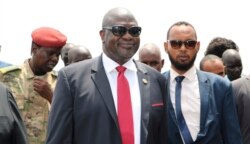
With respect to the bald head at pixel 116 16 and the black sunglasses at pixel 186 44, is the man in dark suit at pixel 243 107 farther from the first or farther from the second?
the bald head at pixel 116 16

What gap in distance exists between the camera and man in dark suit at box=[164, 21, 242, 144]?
5402 millimetres

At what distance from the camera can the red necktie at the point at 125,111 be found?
4516 millimetres

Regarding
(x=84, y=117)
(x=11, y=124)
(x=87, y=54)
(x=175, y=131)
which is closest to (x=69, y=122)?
(x=84, y=117)

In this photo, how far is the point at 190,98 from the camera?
5.55 meters

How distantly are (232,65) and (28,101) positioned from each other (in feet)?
11.9

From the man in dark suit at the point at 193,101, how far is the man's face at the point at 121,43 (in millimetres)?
1033

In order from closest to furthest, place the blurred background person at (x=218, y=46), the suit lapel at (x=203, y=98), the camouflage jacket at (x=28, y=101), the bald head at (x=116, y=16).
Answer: the bald head at (x=116, y=16) < the suit lapel at (x=203, y=98) < the camouflage jacket at (x=28, y=101) < the blurred background person at (x=218, y=46)

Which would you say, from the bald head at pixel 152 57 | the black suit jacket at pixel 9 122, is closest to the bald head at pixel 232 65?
the bald head at pixel 152 57

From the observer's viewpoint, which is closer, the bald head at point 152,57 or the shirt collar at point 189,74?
the shirt collar at point 189,74

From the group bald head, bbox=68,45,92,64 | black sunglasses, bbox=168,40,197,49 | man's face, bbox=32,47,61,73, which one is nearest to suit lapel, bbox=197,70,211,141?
black sunglasses, bbox=168,40,197,49

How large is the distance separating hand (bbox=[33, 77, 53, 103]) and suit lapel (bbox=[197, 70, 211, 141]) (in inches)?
68.9

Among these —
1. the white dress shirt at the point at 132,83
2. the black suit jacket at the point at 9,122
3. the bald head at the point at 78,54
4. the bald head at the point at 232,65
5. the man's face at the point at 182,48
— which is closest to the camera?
the black suit jacket at the point at 9,122

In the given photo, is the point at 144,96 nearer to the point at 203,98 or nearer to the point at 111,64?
the point at 111,64

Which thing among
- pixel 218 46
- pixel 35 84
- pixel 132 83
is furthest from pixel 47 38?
pixel 218 46
